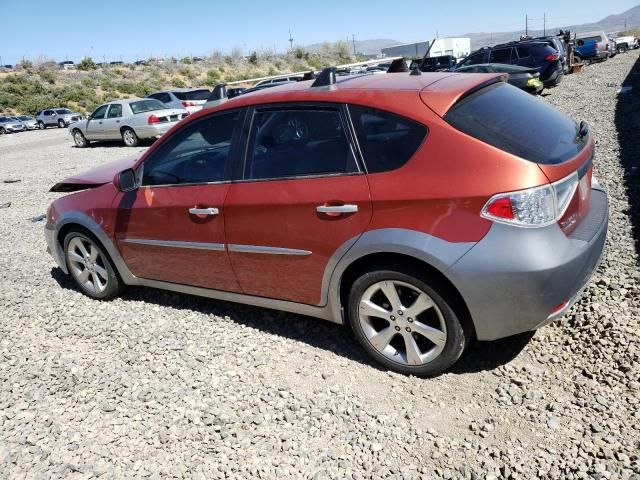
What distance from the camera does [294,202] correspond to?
3.15 m

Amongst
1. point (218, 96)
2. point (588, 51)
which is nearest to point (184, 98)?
point (218, 96)

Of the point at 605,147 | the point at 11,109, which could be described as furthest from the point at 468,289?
the point at 11,109

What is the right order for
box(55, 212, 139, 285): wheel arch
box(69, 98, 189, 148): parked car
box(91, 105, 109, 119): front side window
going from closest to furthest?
box(55, 212, 139, 285): wheel arch < box(69, 98, 189, 148): parked car < box(91, 105, 109, 119): front side window

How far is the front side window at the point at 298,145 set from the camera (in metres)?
3.08

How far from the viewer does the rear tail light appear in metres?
2.57

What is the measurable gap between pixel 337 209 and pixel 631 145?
7.04 metres

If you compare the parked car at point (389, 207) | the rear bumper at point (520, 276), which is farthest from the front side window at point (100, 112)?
the rear bumper at point (520, 276)

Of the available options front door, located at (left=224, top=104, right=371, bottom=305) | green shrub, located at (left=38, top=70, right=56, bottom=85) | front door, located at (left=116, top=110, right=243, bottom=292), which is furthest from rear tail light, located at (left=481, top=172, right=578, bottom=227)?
green shrub, located at (left=38, top=70, right=56, bottom=85)

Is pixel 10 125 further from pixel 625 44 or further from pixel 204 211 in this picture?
pixel 625 44

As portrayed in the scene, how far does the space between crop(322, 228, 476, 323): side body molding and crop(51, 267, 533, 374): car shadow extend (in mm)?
608

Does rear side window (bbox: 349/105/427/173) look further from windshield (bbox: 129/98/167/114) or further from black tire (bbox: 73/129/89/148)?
black tire (bbox: 73/129/89/148)

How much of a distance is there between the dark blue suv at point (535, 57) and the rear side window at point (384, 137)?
57.6 feet

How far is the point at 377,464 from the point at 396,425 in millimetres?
292

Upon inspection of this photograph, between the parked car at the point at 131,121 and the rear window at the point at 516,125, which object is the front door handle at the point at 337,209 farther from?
the parked car at the point at 131,121
